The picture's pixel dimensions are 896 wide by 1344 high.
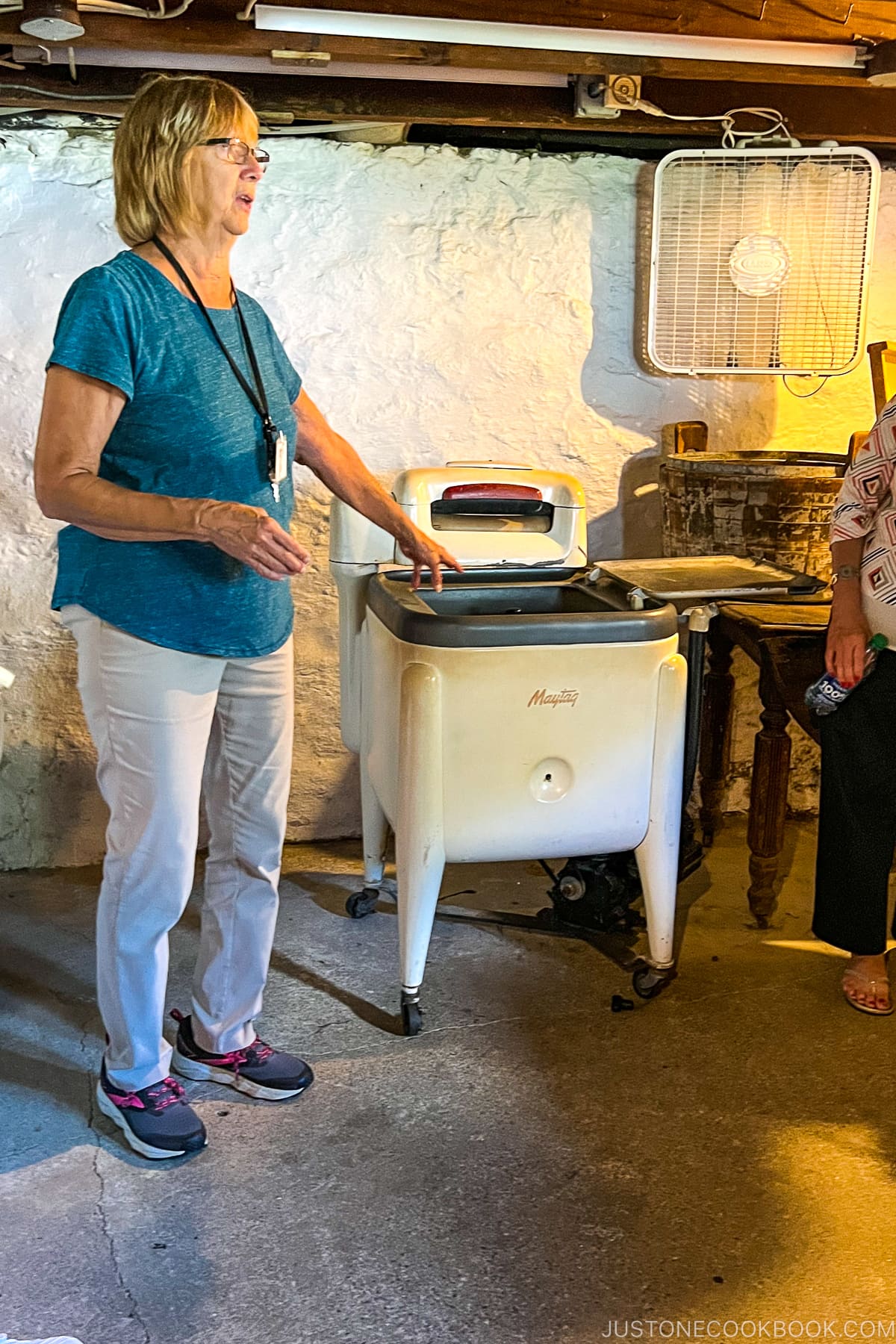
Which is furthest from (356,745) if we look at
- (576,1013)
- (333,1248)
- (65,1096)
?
(333,1248)

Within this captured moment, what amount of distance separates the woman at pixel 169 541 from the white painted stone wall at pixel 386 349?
1.11 metres

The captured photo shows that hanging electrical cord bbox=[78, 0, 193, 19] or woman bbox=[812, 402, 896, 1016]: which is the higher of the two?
hanging electrical cord bbox=[78, 0, 193, 19]

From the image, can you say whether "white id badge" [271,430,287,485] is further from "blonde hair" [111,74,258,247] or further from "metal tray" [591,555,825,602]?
"metal tray" [591,555,825,602]

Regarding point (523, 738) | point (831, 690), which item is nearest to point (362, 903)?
point (523, 738)

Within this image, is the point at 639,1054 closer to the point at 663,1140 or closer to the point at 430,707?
the point at 663,1140

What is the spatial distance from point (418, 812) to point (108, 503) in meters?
0.86

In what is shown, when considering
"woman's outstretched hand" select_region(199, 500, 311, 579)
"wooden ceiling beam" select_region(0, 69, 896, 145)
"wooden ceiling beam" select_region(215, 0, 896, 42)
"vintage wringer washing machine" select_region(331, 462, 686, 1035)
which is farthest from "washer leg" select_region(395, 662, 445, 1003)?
"wooden ceiling beam" select_region(0, 69, 896, 145)

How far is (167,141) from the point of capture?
1.73 m

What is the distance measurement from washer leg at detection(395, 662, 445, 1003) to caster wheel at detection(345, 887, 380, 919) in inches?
22.9

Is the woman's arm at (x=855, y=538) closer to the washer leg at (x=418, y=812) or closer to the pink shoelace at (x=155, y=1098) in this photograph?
the washer leg at (x=418, y=812)

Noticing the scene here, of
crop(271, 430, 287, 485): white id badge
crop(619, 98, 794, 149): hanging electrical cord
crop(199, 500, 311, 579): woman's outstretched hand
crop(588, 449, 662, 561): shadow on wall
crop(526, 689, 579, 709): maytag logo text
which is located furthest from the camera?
crop(588, 449, 662, 561): shadow on wall

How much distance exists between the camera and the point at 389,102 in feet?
9.28

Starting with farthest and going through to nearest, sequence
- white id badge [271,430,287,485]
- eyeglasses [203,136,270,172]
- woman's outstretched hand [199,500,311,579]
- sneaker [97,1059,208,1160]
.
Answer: sneaker [97,1059,208,1160] < white id badge [271,430,287,485] < eyeglasses [203,136,270,172] < woman's outstretched hand [199,500,311,579]

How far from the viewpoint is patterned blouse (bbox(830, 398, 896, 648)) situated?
2.30 meters
